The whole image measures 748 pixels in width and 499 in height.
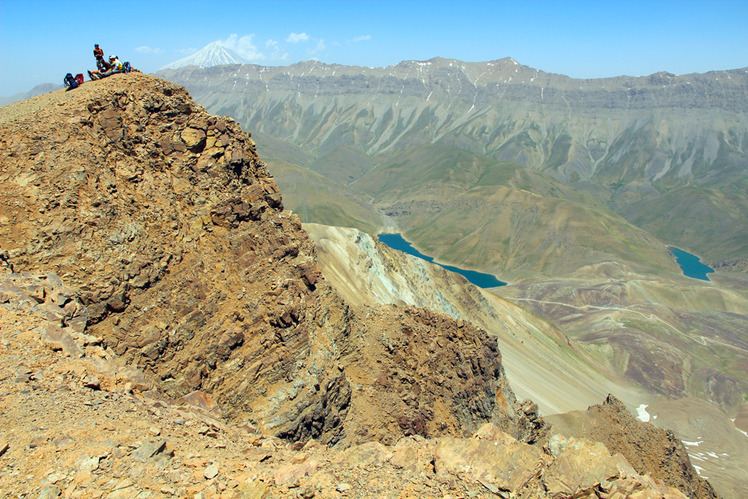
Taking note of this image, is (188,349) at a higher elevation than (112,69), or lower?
lower

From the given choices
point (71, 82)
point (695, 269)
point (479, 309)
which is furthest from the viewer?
point (695, 269)

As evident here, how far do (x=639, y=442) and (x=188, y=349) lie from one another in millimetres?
36374

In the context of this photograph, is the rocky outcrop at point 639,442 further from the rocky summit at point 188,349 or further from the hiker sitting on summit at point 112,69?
the hiker sitting on summit at point 112,69

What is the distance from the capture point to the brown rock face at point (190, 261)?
15.8 metres

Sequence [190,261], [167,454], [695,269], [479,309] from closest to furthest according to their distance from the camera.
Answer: [167,454], [190,261], [479,309], [695,269]

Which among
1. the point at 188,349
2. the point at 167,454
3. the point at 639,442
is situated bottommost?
the point at 639,442

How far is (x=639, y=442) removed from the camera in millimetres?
37188

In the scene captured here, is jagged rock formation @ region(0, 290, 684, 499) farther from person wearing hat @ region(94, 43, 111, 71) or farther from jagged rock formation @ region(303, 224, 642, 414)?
jagged rock formation @ region(303, 224, 642, 414)

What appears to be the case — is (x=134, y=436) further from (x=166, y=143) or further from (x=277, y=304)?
(x=166, y=143)

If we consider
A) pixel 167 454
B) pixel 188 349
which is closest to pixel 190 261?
pixel 188 349

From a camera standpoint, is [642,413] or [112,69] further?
[642,413]

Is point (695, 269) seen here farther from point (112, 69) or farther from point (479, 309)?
point (112, 69)

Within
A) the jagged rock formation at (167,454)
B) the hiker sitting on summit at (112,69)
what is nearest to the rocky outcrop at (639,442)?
the jagged rock formation at (167,454)

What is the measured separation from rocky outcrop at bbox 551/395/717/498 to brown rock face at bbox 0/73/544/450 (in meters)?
19.2
